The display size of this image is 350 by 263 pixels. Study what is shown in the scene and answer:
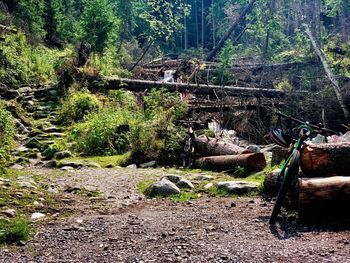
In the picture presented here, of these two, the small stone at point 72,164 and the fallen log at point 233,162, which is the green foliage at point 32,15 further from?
the fallen log at point 233,162

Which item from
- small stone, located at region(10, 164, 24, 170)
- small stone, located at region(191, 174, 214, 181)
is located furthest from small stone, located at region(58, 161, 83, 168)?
small stone, located at region(191, 174, 214, 181)

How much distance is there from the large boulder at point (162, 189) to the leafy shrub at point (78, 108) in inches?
241

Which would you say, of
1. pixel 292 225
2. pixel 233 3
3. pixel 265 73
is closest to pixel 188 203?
pixel 292 225

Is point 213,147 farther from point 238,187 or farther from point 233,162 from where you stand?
point 238,187

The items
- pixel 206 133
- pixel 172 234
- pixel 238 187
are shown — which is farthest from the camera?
pixel 206 133

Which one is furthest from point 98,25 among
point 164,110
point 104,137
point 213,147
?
point 213,147

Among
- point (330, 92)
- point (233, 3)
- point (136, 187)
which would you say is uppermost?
point (233, 3)

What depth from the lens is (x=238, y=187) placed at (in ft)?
18.0

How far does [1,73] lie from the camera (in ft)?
42.0

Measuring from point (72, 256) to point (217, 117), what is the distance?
7.95 meters

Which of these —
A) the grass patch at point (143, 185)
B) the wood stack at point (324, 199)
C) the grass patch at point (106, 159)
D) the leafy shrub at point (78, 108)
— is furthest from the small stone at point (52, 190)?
the leafy shrub at point (78, 108)

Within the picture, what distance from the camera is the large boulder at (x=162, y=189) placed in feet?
18.3

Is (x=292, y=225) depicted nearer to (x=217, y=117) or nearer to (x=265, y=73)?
(x=217, y=117)

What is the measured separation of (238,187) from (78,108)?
7.24 metres
